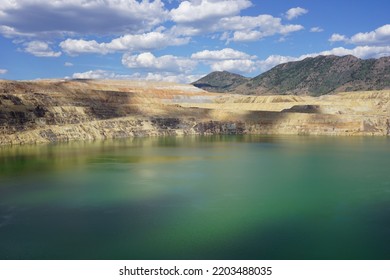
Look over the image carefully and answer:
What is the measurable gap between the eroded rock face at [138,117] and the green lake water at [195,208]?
91.0 feet

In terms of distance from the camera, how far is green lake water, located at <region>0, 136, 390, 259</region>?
22.8 meters

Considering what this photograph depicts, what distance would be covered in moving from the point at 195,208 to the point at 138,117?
77.5 m

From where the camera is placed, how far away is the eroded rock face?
8688 centimetres

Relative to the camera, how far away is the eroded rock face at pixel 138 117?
86.9 metres

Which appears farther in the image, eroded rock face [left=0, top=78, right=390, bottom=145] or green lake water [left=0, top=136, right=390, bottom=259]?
eroded rock face [left=0, top=78, right=390, bottom=145]

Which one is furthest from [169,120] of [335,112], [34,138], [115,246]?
[115,246]

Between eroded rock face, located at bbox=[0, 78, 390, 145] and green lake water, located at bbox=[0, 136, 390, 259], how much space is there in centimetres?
2774

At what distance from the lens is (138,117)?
107438 mm

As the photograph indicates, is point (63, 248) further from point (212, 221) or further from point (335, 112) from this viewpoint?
point (335, 112)

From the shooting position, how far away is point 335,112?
4675 inches

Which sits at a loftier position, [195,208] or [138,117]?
[138,117]

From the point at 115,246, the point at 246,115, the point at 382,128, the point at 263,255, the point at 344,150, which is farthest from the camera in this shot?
the point at 246,115

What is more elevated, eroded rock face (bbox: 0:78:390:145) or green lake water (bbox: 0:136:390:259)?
eroded rock face (bbox: 0:78:390:145)

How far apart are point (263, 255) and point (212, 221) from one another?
6.87 m
